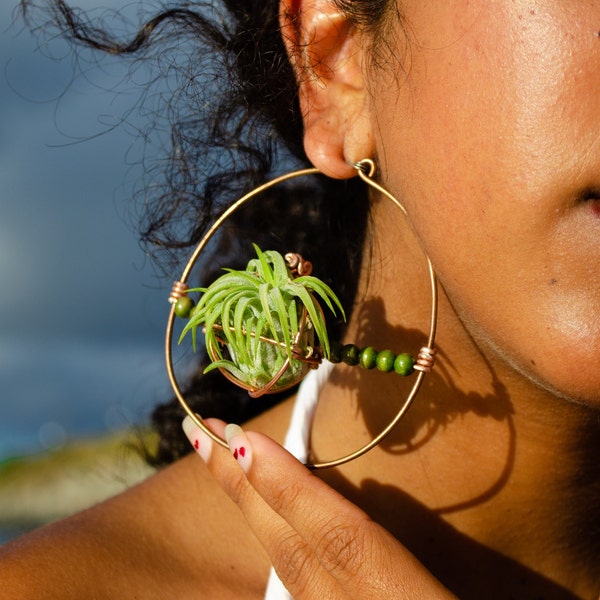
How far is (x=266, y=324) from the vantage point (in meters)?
1.94

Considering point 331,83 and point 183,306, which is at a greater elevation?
point 331,83

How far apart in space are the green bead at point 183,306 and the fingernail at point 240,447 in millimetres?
340

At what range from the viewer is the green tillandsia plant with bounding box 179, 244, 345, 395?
1.94 metres

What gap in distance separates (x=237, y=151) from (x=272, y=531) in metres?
1.30

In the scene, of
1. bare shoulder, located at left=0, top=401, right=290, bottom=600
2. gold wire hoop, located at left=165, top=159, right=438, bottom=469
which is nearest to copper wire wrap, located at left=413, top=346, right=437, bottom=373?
gold wire hoop, located at left=165, top=159, right=438, bottom=469

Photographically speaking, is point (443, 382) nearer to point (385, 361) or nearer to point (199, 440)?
point (385, 361)

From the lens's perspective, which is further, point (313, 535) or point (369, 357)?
point (369, 357)

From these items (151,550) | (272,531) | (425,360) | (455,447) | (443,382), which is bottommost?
(151,550)

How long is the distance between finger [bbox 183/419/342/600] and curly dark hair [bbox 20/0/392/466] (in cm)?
78

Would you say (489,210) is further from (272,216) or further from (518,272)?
(272,216)

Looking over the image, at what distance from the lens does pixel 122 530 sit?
7.87ft

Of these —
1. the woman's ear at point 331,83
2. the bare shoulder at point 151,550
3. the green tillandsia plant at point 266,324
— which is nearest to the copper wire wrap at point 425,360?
the green tillandsia plant at point 266,324

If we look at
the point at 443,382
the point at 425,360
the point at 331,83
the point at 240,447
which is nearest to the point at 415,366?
the point at 425,360

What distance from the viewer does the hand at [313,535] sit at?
184 centimetres
